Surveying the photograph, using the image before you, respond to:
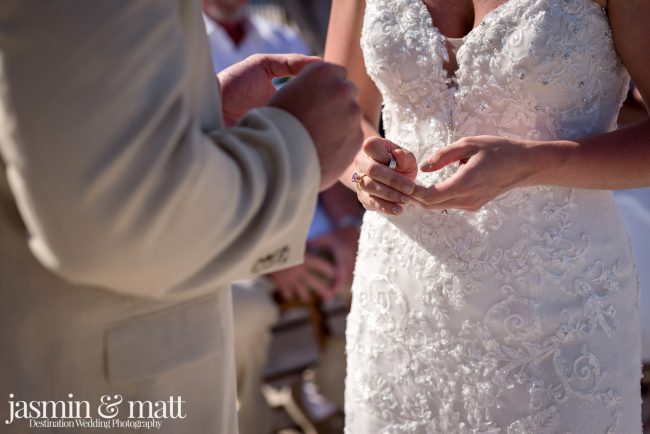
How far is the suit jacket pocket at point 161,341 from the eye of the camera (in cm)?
117

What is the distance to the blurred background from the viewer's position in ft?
12.3

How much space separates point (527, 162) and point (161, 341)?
3.09ft

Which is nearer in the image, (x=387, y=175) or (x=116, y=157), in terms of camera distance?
(x=116, y=157)

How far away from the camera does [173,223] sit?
1037 mm

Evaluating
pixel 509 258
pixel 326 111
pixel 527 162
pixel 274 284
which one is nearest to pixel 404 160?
pixel 527 162

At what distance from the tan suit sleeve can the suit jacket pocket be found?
0.10m

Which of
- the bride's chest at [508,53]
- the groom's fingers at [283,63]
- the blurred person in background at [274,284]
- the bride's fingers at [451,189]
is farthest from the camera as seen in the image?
the blurred person in background at [274,284]

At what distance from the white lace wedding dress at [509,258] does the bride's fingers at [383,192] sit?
0.24 metres

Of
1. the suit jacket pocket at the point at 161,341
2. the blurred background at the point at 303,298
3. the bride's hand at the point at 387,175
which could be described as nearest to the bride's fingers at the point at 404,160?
the bride's hand at the point at 387,175

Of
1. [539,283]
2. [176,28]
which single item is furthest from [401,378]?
[176,28]

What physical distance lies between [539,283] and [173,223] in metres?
1.13

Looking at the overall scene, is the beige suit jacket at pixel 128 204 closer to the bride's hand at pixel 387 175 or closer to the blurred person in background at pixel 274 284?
the bride's hand at pixel 387 175

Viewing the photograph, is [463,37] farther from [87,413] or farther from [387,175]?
[87,413]

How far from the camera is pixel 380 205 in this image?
184 centimetres
